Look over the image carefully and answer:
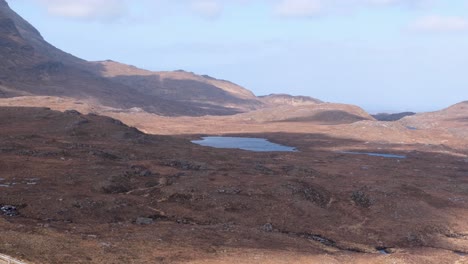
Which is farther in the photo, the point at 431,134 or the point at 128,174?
the point at 431,134

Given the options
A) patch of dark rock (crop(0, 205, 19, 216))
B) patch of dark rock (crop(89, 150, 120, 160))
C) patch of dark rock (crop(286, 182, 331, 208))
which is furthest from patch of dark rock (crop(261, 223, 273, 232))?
patch of dark rock (crop(89, 150, 120, 160))

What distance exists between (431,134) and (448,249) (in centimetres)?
13082

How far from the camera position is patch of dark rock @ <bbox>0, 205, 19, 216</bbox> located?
148 ft

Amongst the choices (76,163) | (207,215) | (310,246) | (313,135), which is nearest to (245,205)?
(207,215)

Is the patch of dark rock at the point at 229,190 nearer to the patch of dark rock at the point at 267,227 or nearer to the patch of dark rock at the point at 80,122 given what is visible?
the patch of dark rock at the point at 267,227

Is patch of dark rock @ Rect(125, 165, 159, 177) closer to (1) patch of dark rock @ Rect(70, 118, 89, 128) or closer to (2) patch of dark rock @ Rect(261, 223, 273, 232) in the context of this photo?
(2) patch of dark rock @ Rect(261, 223, 273, 232)

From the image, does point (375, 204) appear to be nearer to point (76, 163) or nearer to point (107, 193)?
point (107, 193)

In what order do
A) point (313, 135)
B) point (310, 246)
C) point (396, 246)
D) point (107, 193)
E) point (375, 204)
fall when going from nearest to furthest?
point (310, 246)
point (396, 246)
point (107, 193)
point (375, 204)
point (313, 135)

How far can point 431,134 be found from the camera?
172 meters

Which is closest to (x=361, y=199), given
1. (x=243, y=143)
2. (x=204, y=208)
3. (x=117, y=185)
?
(x=204, y=208)

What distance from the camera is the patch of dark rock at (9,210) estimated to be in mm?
45028

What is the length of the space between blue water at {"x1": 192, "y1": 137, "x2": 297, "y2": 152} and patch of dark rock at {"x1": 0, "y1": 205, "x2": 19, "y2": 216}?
87600 mm

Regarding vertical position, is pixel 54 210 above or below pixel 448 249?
above

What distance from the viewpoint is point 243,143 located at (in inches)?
5620
